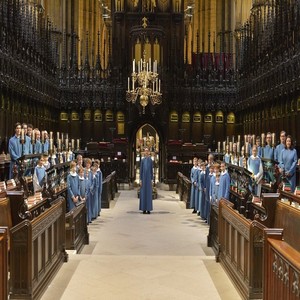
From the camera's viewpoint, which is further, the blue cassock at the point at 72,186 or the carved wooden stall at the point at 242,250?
the blue cassock at the point at 72,186

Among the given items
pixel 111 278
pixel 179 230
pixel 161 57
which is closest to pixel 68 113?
pixel 161 57

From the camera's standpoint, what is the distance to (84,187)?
12016mm

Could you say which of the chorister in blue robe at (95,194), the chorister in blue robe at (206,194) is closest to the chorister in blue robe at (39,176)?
the chorister in blue robe at (95,194)

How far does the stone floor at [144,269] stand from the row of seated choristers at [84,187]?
2.67 feet

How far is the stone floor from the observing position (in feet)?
20.5

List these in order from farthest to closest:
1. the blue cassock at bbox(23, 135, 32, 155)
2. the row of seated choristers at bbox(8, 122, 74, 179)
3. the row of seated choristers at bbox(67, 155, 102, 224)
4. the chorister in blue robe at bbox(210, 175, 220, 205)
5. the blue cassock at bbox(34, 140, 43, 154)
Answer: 1. the blue cassock at bbox(34, 140, 43, 154)
2. the blue cassock at bbox(23, 135, 32, 155)
3. the row of seated choristers at bbox(8, 122, 74, 179)
4. the row of seated choristers at bbox(67, 155, 102, 224)
5. the chorister in blue robe at bbox(210, 175, 220, 205)

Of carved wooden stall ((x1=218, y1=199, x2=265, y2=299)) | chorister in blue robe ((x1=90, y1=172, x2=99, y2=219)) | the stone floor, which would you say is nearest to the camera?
carved wooden stall ((x1=218, y1=199, x2=265, y2=299))

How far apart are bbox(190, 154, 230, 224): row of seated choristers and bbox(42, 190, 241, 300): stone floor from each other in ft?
3.01

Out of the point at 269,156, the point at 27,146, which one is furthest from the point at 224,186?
the point at 27,146

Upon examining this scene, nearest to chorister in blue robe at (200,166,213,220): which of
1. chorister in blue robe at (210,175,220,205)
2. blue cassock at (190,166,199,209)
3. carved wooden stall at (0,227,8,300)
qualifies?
chorister in blue robe at (210,175,220,205)

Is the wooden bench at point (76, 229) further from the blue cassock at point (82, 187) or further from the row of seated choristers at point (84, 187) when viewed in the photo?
the blue cassock at point (82, 187)

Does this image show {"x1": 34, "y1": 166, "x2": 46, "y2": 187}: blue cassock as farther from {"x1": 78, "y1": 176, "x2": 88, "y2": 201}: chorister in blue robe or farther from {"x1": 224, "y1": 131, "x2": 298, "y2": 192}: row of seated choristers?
{"x1": 224, "y1": 131, "x2": 298, "y2": 192}: row of seated choristers

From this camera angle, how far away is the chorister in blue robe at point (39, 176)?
1019 centimetres

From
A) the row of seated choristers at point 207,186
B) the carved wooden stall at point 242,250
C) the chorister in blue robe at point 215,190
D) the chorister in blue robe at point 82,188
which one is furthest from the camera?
the chorister in blue robe at point 82,188
